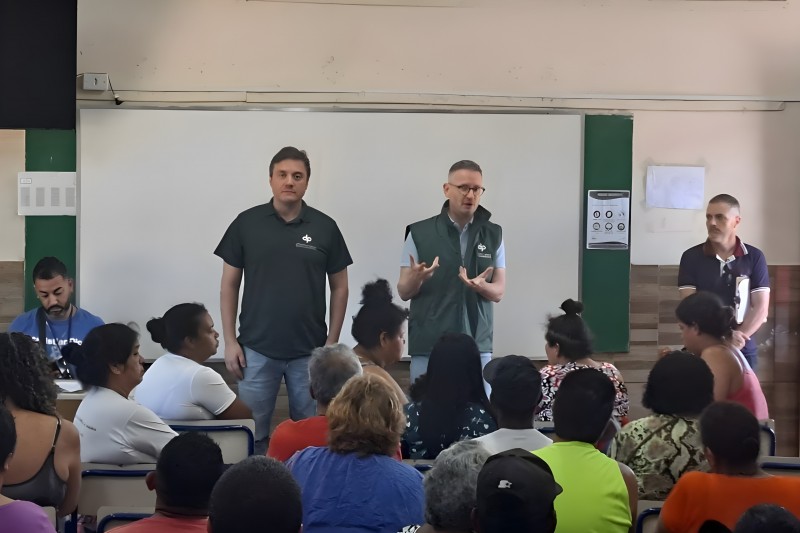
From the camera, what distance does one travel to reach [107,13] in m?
5.96

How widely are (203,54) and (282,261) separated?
1.82 meters

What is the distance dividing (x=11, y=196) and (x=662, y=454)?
4.37 meters

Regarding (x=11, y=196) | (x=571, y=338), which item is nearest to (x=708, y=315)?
(x=571, y=338)

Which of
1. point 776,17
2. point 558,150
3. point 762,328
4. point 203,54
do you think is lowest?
point 762,328

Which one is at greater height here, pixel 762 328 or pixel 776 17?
pixel 776 17

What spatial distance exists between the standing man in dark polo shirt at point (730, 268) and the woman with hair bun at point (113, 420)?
3561 mm

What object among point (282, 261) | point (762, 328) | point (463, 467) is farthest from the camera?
point (762, 328)

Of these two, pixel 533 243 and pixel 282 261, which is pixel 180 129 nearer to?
pixel 282 261

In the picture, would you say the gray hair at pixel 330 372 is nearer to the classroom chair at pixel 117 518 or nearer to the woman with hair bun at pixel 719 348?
the classroom chair at pixel 117 518

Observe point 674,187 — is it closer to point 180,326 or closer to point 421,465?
point 180,326

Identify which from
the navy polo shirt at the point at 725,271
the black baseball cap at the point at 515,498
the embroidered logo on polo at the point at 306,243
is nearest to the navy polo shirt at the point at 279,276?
the embroidered logo on polo at the point at 306,243

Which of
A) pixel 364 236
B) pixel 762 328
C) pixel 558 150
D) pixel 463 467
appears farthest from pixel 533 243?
pixel 463 467

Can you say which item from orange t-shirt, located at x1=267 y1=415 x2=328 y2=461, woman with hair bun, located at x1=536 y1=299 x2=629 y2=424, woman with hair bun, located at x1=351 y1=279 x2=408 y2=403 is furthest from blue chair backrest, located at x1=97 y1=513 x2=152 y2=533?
woman with hair bun, located at x1=536 y1=299 x2=629 y2=424

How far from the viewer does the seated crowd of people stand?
195 cm
